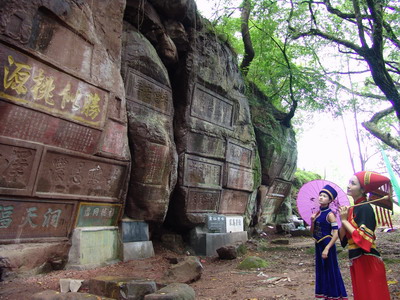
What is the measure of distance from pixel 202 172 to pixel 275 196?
5.72m

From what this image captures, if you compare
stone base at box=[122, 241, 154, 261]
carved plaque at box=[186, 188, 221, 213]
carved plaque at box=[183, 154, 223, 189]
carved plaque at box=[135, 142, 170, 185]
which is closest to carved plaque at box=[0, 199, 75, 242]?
stone base at box=[122, 241, 154, 261]

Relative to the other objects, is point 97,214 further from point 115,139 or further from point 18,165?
point 18,165

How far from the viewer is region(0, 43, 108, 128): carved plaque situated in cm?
400

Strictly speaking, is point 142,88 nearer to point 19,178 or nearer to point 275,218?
point 19,178

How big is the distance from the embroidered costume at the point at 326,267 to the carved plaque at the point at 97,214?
3.60 meters

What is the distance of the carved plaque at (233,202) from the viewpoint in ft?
29.5

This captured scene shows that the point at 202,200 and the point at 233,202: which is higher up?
the point at 233,202

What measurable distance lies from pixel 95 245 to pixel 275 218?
384 inches

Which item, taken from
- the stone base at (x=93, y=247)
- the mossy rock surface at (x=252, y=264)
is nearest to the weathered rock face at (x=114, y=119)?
the stone base at (x=93, y=247)

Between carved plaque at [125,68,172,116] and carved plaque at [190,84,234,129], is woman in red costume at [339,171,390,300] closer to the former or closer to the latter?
carved plaque at [125,68,172,116]

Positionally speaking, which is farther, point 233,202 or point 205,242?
point 233,202

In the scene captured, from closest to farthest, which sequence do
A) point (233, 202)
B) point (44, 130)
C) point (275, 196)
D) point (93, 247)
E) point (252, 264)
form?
point (44, 130), point (93, 247), point (252, 264), point (233, 202), point (275, 196)

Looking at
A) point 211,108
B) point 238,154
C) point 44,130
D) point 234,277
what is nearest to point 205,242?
point 234,277

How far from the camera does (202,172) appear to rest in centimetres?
813
